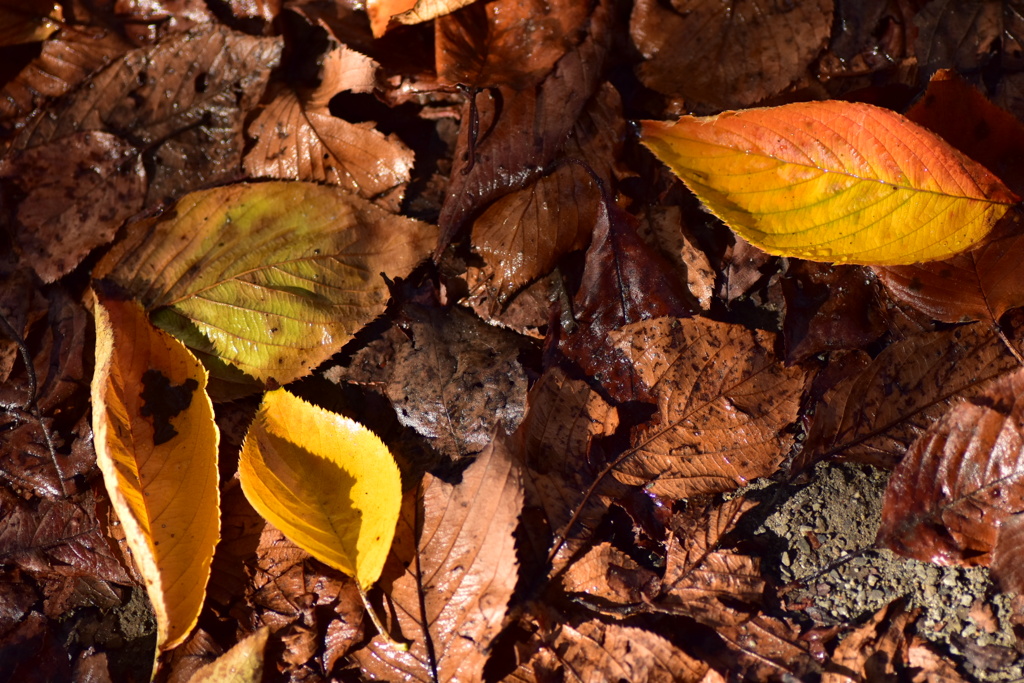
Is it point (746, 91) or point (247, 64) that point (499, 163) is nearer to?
point (746, 91)

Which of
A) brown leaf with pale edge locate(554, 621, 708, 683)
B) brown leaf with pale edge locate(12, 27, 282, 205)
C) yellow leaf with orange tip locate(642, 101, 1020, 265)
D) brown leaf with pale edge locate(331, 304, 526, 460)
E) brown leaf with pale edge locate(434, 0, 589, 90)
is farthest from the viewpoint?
brown leaf with pale edge locate(12, 27, 282, 205)

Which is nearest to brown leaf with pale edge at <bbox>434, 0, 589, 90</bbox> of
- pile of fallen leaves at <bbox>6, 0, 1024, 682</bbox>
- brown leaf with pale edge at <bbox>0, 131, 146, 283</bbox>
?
pile of fallen leaves at <bbox>6, 0, 1024, 682</bbox>

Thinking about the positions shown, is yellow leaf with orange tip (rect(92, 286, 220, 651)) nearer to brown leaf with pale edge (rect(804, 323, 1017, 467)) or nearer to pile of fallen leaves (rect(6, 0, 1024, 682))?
pile of fallen leaves (rect(6, 0, 1024, 682))

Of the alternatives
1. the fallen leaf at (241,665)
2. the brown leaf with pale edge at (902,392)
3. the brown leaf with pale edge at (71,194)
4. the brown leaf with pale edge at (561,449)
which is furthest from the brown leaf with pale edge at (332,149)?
the brown leaf with pale edge at (902,392)

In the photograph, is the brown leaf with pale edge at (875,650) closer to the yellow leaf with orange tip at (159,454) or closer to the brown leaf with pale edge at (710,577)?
the brown leaf with pale edge at (710,577)

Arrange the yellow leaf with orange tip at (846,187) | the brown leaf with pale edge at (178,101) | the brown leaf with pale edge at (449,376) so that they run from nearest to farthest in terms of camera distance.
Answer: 1. the yellow leaf with orange tip at (846,187)
2. the brown leaf with pale edge at (449,376)
3. the brown leaf with pale edge at (178,101)

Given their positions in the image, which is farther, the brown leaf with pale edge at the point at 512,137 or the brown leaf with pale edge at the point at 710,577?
the brown leaf with pale edge at the point at 512,137

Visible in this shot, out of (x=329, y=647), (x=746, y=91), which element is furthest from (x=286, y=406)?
(x=746, y=91)
